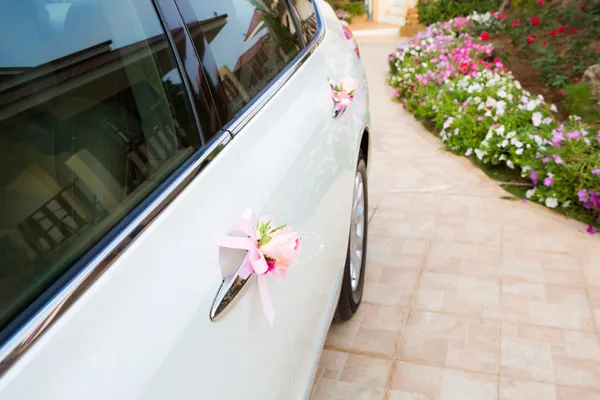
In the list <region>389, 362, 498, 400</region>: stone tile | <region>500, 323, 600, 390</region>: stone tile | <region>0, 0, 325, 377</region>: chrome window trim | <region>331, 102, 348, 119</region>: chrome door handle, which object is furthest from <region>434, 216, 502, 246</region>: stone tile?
<region>0, 0, 325, 377</region>: chrome window trim

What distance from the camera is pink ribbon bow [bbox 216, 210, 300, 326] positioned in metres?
1.23

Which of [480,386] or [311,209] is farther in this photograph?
[480,386]

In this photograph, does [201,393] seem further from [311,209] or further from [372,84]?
[372,84]

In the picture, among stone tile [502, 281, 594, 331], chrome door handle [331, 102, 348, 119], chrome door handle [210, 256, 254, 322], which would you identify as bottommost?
stone tile [502, 281, 594, 331]

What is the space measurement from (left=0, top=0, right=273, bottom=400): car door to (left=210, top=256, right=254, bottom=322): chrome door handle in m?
0.02

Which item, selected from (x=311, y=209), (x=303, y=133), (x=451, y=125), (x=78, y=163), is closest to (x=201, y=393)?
(x=78, y=163)

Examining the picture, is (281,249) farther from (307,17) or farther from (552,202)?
(552,202)

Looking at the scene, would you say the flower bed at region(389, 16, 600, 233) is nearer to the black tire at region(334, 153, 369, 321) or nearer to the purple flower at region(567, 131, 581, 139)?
the purple flower at region(567, 131, 581, 139)

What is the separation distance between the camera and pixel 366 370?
2543 mm

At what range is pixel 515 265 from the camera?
321 centimetres

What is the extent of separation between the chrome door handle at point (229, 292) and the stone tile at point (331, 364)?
1455 mm

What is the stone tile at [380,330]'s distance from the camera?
8.74ft

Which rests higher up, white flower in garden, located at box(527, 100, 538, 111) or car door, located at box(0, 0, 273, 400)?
car door, located at box(0, 0, 273, 400)

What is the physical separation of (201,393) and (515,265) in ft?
8.41
